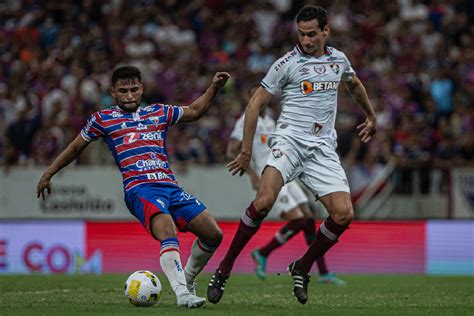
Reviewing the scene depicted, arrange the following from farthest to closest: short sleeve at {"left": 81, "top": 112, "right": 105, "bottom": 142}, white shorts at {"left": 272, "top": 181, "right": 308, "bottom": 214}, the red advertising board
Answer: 1. the red advertising board
2. white shorts at {"left": 272, "top": 181, "right": 308, "bottom": 214}
3. short sleeve at {"left": 81, "top": 112, "right": 105, "bottom": 142}

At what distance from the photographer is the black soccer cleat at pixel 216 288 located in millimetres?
9188

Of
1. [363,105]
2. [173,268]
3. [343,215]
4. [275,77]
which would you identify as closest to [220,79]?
[275,77]

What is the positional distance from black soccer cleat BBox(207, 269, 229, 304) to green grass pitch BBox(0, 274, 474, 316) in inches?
2.7

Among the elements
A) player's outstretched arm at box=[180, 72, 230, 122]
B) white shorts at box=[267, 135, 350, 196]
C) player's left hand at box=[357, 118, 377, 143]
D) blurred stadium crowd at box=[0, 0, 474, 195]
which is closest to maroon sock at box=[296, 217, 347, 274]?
white shorts at box=[267, 135, 350, 196]

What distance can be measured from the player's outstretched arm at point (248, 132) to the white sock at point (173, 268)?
0.88 metres

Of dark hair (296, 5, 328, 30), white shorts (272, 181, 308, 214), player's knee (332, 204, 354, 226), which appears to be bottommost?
white shorts (272, 181, 308, 214)

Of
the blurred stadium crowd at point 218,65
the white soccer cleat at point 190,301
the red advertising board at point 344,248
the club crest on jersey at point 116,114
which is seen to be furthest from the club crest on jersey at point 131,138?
the blurred stadium crowd at point 218,65

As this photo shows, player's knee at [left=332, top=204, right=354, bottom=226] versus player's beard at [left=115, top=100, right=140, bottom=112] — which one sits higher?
player's beard at [left=115, top=100, right=140, bottom=112]

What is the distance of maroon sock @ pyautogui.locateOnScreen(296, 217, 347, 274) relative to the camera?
30.9 feet

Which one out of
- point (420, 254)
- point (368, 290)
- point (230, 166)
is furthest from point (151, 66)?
point (230, 166)

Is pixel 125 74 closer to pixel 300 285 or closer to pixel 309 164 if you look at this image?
pixel 309 164

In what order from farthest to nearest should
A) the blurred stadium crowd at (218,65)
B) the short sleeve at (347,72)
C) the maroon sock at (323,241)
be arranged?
the blurred stadium crowd at (218,65) → the short sleeve at (347,72) → the maroon sock at (323,241)

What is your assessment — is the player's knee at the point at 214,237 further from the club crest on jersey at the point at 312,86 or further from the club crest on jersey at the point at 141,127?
the club crest on jersey at the point at 312,86

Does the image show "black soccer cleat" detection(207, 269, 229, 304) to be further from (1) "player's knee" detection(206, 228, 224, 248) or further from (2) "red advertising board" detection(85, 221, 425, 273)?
(2) "red advertising board" detection(85, 221, 425, 273)
